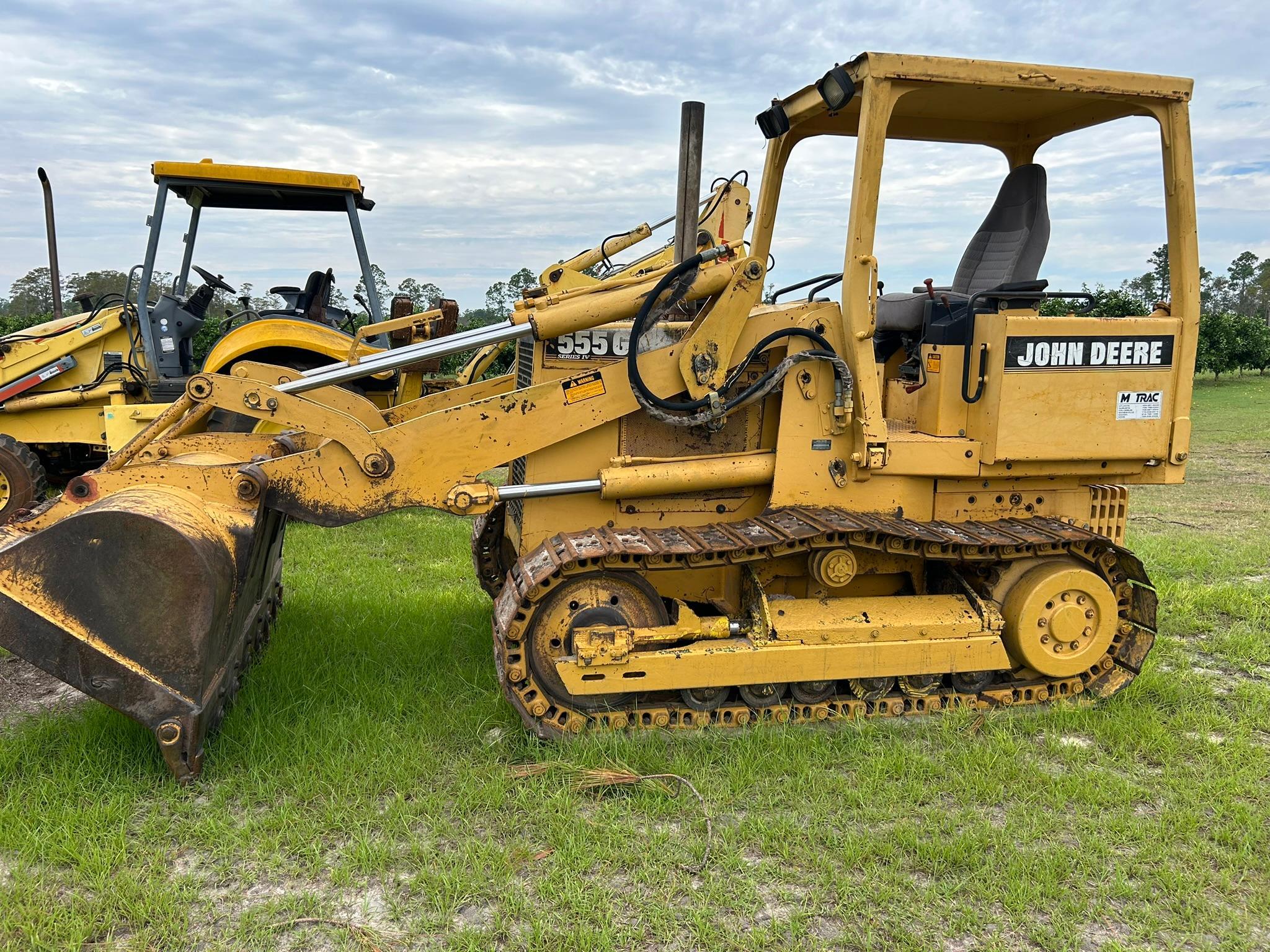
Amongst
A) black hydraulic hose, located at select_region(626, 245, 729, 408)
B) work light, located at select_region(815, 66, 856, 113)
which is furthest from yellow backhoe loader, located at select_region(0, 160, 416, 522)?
work light, located at select_region(815, 66, 856, 113)

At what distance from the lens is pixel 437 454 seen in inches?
170

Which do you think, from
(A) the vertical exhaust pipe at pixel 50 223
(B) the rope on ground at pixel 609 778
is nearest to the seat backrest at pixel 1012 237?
(B) the rope on ground at pixel 609 778

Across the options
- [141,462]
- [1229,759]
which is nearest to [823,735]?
[1229,759]

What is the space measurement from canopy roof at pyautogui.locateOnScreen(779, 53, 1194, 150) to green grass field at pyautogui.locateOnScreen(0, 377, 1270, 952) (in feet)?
9.61

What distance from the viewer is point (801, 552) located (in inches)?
178

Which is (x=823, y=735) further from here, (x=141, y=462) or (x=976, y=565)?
(x=141, y=462)

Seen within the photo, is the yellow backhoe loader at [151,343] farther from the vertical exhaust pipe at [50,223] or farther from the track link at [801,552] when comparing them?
the track link at [801,552]

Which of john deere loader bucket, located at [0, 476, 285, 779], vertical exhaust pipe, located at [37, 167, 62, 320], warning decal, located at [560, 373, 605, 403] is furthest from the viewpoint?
vertical exhaust pipe, located at [37, 167, 62, 320]

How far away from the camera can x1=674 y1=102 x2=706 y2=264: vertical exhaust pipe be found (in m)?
4.46

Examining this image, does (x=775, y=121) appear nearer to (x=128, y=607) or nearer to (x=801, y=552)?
(x=801, y=552)

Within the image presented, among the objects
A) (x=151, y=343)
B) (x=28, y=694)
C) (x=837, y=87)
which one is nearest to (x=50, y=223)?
(x=151, y=343)

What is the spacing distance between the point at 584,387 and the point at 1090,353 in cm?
242

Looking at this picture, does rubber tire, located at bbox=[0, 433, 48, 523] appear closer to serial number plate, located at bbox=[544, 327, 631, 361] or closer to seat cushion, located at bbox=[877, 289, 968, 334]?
serial number plate, located at bbox=[544, 327, 631, 361]

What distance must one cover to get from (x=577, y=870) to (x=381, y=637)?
258cm
